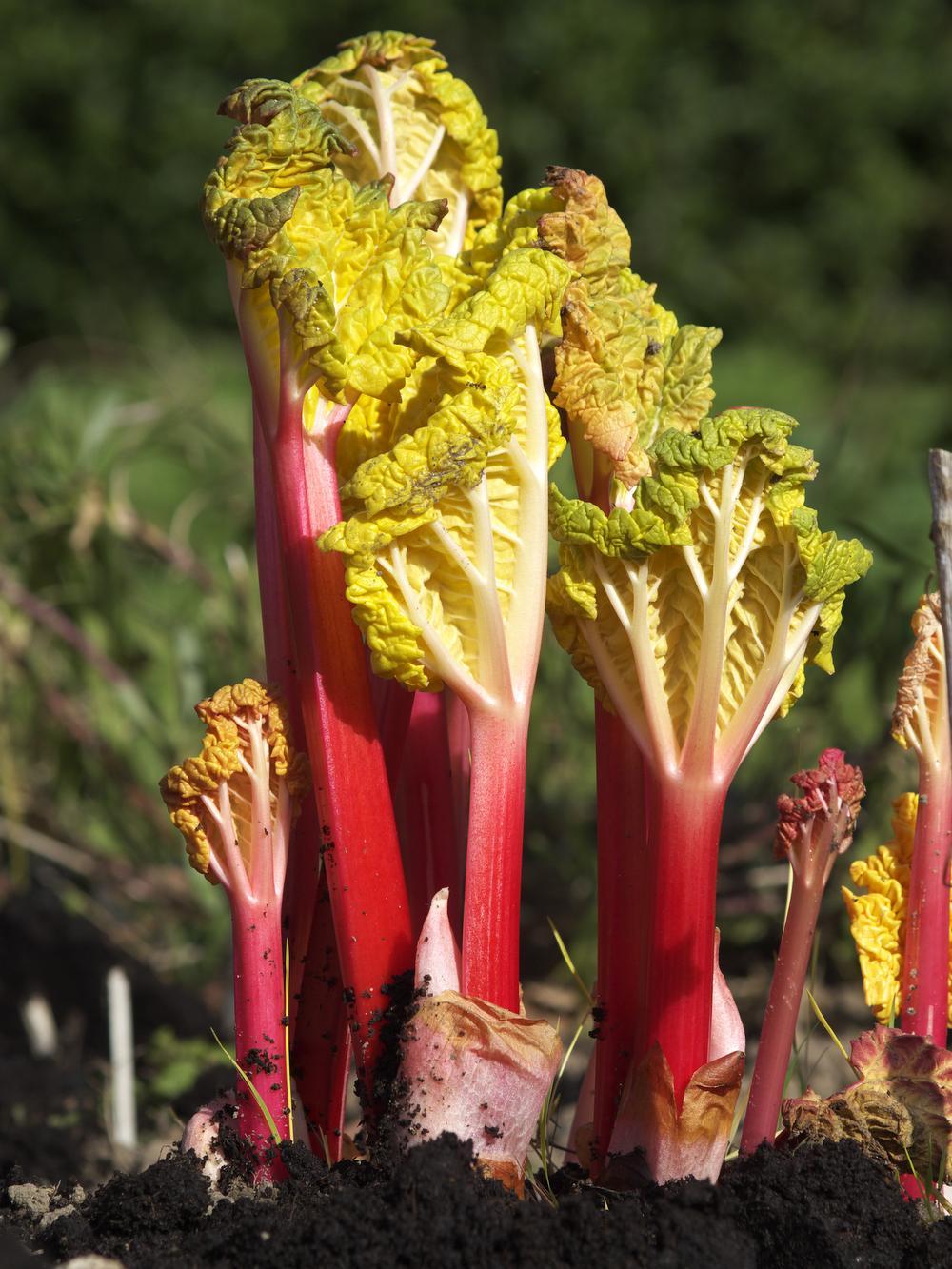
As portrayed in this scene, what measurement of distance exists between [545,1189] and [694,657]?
649mm

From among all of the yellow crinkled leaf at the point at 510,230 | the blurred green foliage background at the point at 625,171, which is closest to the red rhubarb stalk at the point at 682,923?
the yellow crinkled leaf at the point at 510,230

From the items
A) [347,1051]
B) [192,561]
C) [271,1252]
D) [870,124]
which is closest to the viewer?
[271,1252]

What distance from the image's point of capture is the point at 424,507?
142cm

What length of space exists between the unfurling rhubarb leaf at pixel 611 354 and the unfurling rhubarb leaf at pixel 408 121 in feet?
0.76

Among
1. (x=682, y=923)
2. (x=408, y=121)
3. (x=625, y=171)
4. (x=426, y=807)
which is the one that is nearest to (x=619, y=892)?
(x=682, y=923)

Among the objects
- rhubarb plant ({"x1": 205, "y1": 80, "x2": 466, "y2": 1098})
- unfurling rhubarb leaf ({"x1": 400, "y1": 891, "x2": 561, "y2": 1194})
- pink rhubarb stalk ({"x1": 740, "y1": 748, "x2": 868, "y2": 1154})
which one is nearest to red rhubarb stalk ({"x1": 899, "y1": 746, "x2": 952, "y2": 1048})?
pink rhubarb stalk ({"x1": 740, "y1": 748, "x2": 868, "y2": 1154})

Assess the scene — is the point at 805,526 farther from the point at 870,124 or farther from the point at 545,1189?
the point at 870,124

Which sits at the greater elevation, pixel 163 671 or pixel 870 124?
pixel 870 124

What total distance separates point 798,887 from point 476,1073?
0.42 metres

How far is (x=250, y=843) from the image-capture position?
1593 mm

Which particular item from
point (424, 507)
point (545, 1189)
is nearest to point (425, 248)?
point (424, 507)

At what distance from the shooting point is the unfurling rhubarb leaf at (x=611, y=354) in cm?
153

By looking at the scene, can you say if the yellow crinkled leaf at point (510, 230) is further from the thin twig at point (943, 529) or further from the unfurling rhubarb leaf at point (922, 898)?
the unfurling rhubarb leaf at point (922, 898)

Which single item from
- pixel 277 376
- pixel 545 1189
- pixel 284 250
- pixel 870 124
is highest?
pixel 870 124
